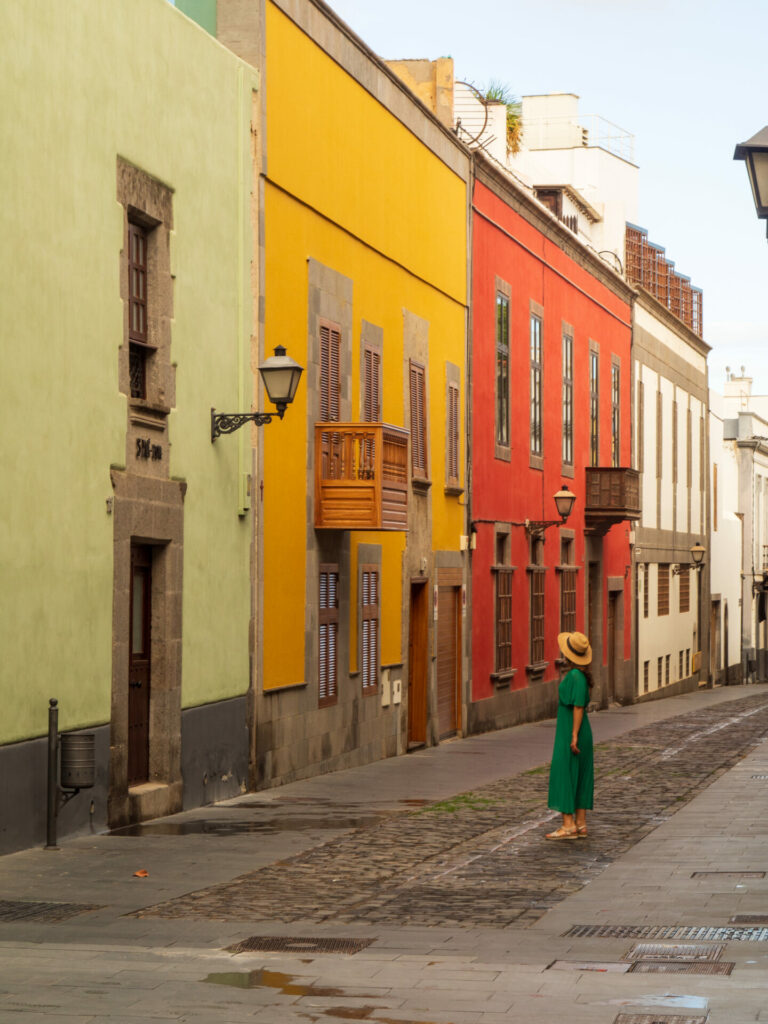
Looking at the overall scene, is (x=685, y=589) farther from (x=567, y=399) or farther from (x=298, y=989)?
(x=298, y=989)

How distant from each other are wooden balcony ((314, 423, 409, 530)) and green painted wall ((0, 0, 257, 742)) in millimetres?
2106

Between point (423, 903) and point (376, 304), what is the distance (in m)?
12.0

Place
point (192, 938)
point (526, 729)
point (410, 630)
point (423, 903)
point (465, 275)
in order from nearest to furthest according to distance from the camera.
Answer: point (192, 938) → point (423, 903) → point (410, 630) → point (465, 275) → point (526, 729)

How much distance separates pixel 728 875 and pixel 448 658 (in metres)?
13.8

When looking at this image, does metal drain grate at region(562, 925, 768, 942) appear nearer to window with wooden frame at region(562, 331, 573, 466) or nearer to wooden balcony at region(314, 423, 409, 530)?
wooden balcony at region(314, 423, 409, 530)

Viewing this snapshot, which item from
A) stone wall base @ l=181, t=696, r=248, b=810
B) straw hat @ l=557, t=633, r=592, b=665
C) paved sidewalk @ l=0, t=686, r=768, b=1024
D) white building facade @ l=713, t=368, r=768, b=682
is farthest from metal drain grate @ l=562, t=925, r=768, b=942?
white building facade @ l=713, t=368, r=768, b=682

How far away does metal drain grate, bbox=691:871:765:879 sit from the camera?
1108 cm

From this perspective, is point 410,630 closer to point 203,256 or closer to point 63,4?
point 203,256

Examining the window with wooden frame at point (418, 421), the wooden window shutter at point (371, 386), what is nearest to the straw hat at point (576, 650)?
the wooden window shutter at point (371, 386)

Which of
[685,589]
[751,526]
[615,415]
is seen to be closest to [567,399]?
[615,415]

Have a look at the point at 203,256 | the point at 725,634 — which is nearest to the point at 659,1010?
the point at 203,256

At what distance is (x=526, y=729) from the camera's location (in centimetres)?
2819

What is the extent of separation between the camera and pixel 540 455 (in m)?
30.7

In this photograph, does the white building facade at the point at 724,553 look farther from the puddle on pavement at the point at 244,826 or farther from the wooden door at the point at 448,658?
the puddle on pavement at the point at 244,826
